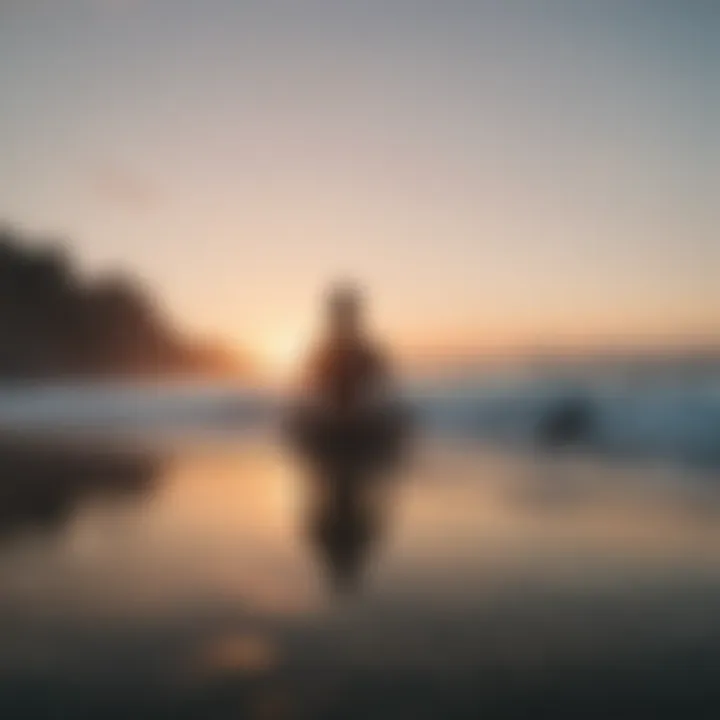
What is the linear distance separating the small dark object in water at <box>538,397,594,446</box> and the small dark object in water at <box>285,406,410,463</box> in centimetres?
133

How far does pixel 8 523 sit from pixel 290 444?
3299 mm

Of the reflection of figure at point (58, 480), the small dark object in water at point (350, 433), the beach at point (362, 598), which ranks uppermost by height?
the small dark object in water at point (350, 433)

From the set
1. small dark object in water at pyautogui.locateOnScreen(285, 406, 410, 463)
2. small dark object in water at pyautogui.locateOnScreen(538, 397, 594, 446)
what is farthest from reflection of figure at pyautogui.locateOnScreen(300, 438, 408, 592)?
small dark object in water at pyautogui.locateOnScreen(538, 397, 594, 446)

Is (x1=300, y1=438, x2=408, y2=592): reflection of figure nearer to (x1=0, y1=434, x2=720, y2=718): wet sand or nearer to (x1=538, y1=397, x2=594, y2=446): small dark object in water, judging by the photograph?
(x1=0, y1=434, x2=720, y2=718): wet sand

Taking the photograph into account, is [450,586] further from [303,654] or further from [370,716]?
[370,716]

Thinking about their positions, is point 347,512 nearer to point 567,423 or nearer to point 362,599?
point 362,599

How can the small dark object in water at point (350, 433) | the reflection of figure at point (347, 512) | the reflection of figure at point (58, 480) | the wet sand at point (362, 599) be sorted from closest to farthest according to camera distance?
1. the wet sand at point (362, 599)
2. the reflection of figure at point (347, 512)
3. the reflection of figure at point (58, 480)
4. the small dark object in water at point (350, 433)

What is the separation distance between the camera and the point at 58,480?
4914 millimetres

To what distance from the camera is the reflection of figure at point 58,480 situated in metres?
3.92

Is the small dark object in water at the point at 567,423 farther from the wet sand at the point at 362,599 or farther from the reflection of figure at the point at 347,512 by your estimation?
the reflection of figure at the point at 347,512

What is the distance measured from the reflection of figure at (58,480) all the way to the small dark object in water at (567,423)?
3.52 m

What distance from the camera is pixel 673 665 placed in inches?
82.0


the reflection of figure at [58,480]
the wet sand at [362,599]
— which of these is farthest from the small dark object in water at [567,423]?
the reflection of figure at [58,480]

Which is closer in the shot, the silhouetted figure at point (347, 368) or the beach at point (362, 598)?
the beach at point (362, 598)
